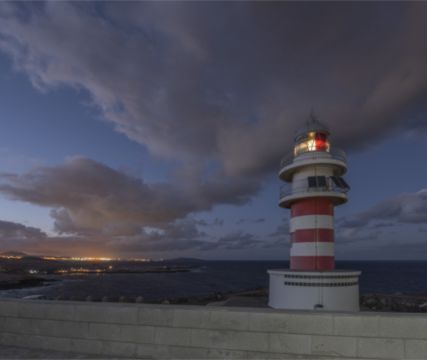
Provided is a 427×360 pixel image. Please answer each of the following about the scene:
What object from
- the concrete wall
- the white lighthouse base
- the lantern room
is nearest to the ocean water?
the white lighthouse base

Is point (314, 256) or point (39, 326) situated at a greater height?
point (314, 256)

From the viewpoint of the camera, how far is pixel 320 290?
12.4 metres

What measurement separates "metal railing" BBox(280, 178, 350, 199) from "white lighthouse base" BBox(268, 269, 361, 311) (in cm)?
312

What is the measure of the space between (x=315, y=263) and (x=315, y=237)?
100 cm

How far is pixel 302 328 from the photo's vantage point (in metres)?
4.91

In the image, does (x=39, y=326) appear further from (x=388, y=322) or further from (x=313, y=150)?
(x=313, y=150)

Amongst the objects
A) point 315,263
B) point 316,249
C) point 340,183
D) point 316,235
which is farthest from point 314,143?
point 315,263

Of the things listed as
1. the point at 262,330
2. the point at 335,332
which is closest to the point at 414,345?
the point at 335,332

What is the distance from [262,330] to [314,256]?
860 centimetres

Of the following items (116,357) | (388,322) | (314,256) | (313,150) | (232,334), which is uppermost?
(313,150)

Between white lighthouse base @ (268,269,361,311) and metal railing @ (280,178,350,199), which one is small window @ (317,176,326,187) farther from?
white lighthouse base @ (268,269,361,311)

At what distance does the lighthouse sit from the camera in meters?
12.4

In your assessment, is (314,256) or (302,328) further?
(314,256)

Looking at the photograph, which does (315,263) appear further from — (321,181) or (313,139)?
(313,139)
